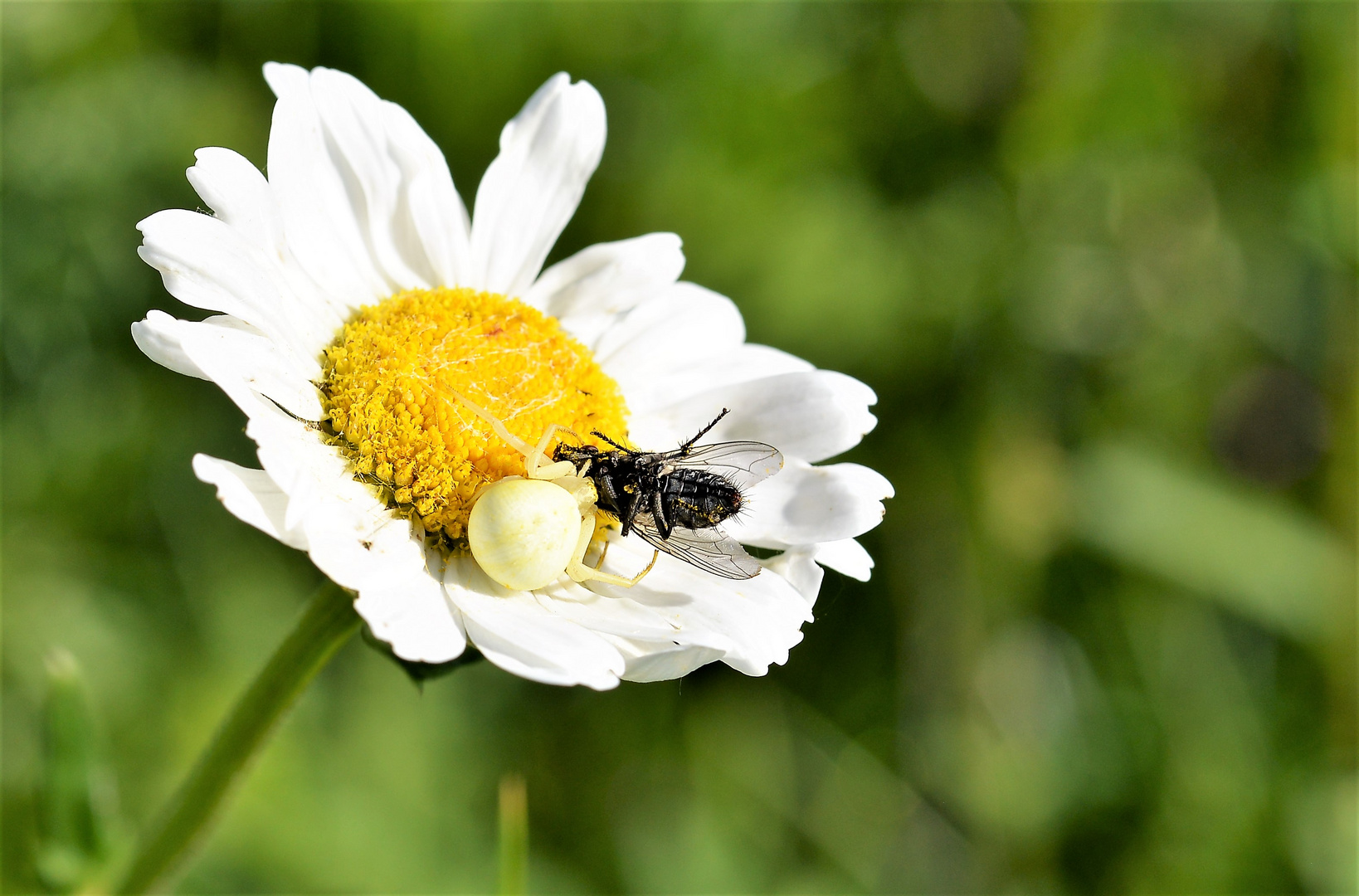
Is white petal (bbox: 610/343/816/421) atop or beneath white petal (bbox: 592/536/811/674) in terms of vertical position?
atop

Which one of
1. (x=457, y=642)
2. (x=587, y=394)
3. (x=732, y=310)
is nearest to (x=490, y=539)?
(x=457, y=642)

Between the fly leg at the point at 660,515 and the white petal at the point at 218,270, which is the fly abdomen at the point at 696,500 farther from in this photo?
the white petal at the point at 218,270

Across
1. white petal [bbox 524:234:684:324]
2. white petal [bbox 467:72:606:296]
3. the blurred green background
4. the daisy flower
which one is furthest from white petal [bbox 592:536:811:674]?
the blurred green background

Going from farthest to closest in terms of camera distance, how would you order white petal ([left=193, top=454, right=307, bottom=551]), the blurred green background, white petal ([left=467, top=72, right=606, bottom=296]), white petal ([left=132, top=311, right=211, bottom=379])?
the blurred green background, white petal ([left=467, top=72, right=606, bottom=296]), white petal ([left=132, top=311, right=211, bottom=379]), white petal ([left=193, top=454, right=307, bottom=551])

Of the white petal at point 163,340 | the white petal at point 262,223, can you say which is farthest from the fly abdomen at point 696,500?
the white petal at point 163,340

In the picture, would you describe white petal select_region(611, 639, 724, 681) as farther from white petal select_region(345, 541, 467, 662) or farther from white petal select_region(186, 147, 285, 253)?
white petal select_region(186, 147, 285, 253)

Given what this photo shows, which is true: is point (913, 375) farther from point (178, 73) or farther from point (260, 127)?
point (178, 73)

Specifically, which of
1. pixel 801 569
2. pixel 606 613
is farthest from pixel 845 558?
pixel 606 613
